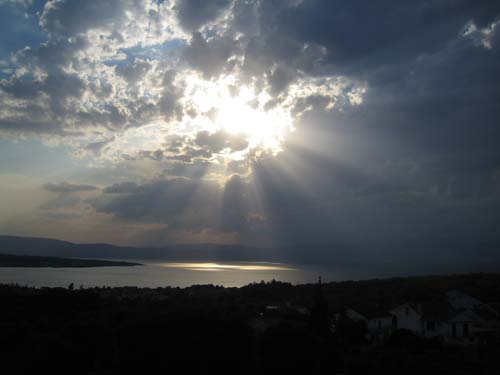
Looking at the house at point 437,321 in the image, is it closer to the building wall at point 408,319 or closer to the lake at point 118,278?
the building wall at point 408,319

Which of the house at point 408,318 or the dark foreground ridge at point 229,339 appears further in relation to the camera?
the house at point 408,318

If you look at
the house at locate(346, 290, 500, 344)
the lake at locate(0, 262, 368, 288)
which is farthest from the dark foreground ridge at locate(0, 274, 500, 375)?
the lake at locate(0, 262, 368, 288)

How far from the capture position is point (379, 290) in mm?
60156

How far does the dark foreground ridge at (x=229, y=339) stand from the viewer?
38.5 feet

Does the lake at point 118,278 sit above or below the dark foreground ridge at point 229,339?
below

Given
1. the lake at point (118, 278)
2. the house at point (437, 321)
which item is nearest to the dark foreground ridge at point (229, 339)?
the house at point (437, 321)

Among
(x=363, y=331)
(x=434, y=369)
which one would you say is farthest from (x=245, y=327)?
(x=363, y=331)

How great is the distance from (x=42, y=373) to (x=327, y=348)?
9.64 m

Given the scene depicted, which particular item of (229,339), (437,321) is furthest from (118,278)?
(229,339)

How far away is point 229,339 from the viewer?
12.1 metres

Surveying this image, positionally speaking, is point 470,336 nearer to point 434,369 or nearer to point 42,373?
point 434,369

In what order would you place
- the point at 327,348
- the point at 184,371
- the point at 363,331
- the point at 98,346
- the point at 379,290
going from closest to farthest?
the point at 184,371
the point at 327,348
the point at 98,346
the point at 363,331
the point at 379,290

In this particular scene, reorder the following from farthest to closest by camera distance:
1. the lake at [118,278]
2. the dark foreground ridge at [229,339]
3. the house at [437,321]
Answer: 1. the lake at [118,278]
2. the house at [437,321]
3. the dark foreground ridge at [229,339]

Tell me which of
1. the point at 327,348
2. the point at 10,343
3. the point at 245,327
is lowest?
the point at 10,343
